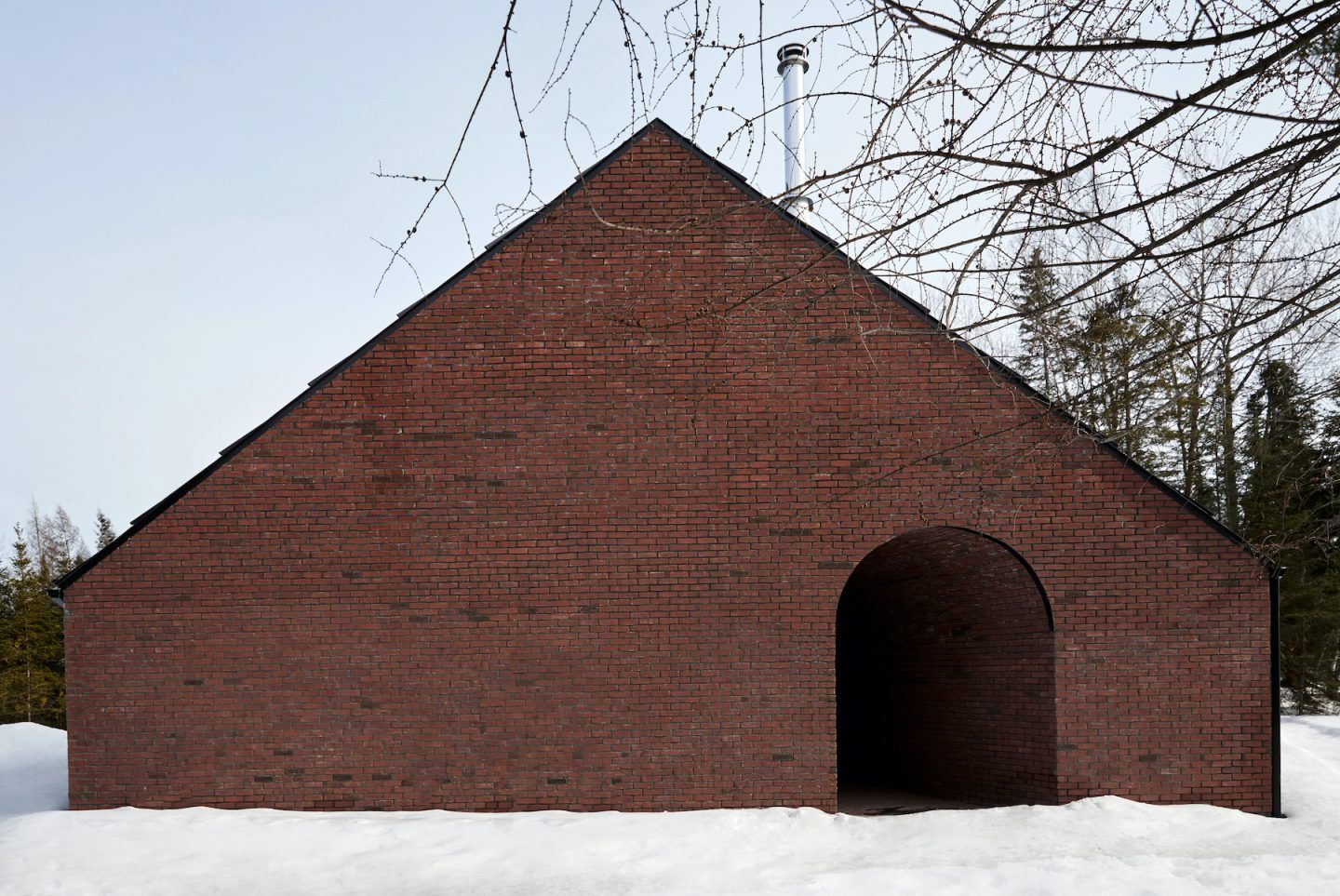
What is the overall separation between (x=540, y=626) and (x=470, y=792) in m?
1.58

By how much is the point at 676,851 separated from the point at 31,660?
2979cm

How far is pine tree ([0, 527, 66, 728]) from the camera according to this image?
28016 millimetres

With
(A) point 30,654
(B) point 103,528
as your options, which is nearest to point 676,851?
(A) point 30,654

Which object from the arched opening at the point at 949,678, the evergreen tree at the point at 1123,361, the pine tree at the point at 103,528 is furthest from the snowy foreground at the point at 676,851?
the pine tree at the point at 103,528

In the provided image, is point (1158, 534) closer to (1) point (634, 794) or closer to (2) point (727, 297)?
(2) point (727, 297)

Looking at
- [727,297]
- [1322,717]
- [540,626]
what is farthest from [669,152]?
[1322,717]

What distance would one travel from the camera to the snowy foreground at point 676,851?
20.9ft

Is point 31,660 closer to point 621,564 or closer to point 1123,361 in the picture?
point 621,564

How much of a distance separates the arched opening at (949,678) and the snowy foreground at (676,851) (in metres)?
1.08

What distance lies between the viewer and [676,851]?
6.99 metres

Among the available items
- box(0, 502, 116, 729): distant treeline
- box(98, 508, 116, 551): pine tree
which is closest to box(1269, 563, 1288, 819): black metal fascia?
box(0, 502, 116, 729): distant treeline

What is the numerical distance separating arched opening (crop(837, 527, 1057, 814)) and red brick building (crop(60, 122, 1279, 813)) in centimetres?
11

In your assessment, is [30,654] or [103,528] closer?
[30,654]

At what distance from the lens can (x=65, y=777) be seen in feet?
30.7
